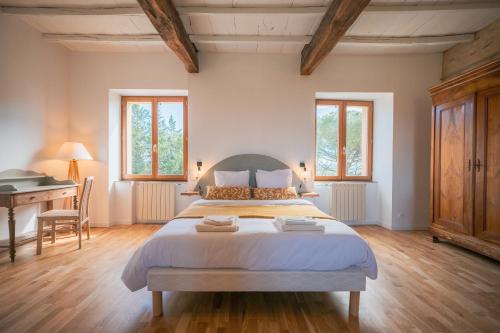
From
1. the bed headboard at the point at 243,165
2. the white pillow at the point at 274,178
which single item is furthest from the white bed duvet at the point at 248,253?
the bed headboard at the point at 243,165

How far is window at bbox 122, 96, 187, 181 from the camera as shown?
4.94 meters

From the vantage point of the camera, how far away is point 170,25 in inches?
115

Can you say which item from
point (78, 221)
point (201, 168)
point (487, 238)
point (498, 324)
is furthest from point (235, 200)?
point (487, 238)

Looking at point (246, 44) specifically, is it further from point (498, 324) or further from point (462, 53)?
point (498, 324)

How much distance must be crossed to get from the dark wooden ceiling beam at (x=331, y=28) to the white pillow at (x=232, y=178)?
74.1 inches

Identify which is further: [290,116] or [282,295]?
[290,116]

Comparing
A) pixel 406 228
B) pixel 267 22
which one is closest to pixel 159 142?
pixel 267 22

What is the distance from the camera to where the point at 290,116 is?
4551mm

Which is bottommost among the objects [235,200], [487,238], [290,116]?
[487,238]

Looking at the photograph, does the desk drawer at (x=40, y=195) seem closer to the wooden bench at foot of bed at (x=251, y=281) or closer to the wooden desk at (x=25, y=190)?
the wooden desk at (x=25, y=190)

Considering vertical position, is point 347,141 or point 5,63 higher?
point 5,63

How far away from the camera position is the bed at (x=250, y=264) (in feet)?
6.56

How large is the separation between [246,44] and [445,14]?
2562mm

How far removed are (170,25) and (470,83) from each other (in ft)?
11.5
